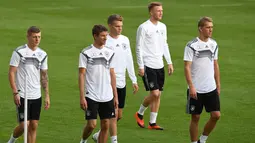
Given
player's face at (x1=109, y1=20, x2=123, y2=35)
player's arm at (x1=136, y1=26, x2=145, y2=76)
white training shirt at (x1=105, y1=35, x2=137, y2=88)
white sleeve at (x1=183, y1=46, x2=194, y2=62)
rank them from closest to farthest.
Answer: white sleeve at (x1=183, y1=46, x2=194, y2=62) < player's face at (x1=109, y1=20, x2=123, y2=35) < white training shirt at (x1=105, y1=35, x2=137, y2=88) < player's arm at (x1=136, y1=26, x2=145, y2=76)

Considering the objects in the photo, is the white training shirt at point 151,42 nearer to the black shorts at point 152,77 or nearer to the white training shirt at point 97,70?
the black shorts at point 152,77

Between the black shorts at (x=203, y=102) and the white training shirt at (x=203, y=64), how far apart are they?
8cm

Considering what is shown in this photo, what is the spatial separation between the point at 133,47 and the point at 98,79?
423 inches

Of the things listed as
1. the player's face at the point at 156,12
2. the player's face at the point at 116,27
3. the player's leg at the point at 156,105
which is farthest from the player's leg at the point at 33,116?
the player's face at the point at 156,12

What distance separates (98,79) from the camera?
12617mm

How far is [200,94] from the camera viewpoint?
13367 millimetres

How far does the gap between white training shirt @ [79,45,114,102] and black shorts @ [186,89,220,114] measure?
4.91 ft

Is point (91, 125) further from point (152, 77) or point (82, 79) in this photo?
point (152, 77)

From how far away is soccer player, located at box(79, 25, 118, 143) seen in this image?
12.5 meters

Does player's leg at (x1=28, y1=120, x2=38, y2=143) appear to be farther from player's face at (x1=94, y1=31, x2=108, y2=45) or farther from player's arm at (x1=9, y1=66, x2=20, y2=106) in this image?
player's face at (x1=94, y1=31, x2=108, y2=45)

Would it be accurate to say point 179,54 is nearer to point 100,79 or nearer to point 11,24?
point 11,24

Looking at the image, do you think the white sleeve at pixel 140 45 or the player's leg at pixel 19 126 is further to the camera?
the white sleeve at pixel 140 45

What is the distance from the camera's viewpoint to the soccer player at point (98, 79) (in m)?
12.5

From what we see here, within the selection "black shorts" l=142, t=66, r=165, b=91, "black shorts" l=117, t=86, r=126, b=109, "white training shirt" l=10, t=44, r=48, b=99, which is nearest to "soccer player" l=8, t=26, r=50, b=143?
"white training shirt" l=10, t=44, r=48, b=99
